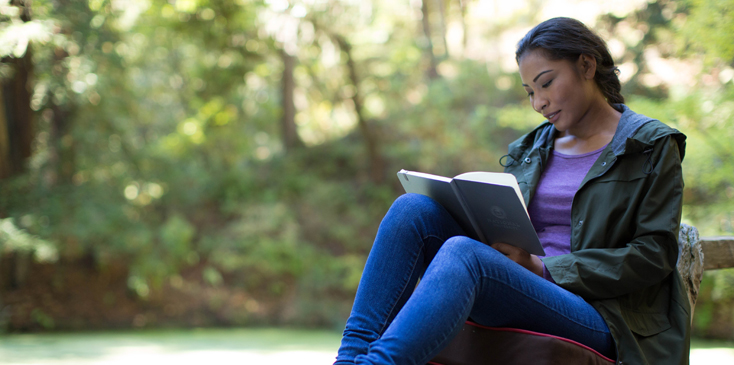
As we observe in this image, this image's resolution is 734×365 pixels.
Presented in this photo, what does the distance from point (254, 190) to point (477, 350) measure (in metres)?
4.95

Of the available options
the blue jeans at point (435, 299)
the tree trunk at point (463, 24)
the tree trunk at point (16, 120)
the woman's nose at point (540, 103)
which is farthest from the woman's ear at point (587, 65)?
the tree trunk at point (463, 24)

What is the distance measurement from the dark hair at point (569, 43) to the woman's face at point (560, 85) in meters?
0.02

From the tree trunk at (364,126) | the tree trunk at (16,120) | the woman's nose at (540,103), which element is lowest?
the woman's nose at (540,103)

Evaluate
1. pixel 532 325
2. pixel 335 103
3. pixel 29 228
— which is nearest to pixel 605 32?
pixel 335 103

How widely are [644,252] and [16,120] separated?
4.86 metres

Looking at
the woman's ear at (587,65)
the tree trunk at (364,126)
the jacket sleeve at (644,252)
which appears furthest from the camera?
the tree trunk at (364,126)

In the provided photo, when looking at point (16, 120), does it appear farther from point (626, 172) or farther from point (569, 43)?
point (626, 172)

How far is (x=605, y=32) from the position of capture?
541 centimetres

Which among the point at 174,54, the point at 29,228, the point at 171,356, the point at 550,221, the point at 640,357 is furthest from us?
the point at 174,54

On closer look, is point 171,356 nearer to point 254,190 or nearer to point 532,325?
point 254,190

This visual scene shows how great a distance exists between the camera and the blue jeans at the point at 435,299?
43.4 inches

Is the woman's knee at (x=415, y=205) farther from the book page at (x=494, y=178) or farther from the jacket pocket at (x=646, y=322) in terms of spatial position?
the jacket pocket at (x=646, y=322)

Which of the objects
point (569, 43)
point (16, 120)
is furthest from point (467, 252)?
point (16, 120)

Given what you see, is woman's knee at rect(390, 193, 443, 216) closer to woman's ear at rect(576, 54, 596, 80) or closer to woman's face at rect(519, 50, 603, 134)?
woman's face at rect(519, 50, 603, 134)
